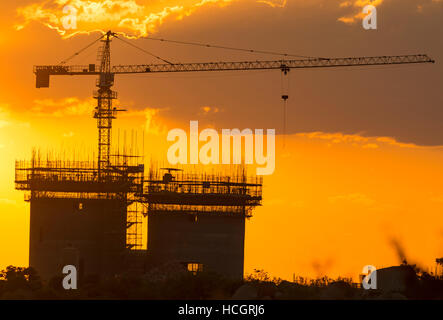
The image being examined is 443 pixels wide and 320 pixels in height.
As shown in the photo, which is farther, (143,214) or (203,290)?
(143,214)

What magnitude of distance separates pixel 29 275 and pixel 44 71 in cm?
5799

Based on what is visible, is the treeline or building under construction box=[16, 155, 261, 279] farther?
building under construction box=[16, 155, 261, 279]

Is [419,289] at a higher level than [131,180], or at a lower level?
lower

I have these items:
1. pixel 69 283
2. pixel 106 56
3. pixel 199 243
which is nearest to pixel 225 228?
pixel 199 243

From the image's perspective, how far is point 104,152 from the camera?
458 ft

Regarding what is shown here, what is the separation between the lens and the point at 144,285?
90438 millimetres

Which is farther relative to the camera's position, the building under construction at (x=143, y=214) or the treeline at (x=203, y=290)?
the building under construction at (x=143, y=214)

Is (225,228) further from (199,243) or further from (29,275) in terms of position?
(29,275)

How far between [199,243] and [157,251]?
210 inches
